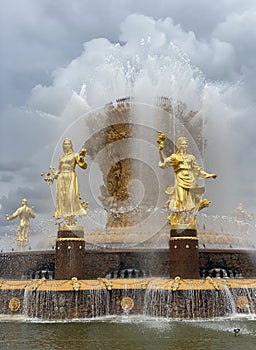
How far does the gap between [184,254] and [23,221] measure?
10.6 meters

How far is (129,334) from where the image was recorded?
8.60 meters

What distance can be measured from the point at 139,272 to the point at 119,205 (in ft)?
19.8

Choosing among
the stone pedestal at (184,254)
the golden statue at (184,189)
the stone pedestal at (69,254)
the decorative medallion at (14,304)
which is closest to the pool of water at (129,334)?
the decorative medallion at (14,304)

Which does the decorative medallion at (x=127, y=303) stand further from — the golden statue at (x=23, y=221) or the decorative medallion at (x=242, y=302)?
the golden statue at (x=23, y=221)

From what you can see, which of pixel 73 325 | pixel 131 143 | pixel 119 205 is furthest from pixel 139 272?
pixel 131 143

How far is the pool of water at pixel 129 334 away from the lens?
7.50 metres

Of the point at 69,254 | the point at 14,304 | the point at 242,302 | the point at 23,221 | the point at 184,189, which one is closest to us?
the point at 242,302

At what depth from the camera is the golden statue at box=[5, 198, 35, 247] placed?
20.6 m

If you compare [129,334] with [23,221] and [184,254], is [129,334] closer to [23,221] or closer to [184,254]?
[184,254]

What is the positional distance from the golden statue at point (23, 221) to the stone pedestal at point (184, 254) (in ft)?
32.8

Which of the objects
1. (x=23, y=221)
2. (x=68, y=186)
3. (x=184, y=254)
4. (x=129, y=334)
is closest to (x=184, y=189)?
(x=184, y=254)

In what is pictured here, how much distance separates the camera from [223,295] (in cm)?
1116

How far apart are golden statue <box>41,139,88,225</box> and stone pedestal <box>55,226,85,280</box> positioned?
0.37 metres

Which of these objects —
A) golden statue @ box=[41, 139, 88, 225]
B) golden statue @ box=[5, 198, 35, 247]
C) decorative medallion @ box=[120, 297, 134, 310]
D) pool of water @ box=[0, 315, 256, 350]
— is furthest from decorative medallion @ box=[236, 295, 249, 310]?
golden statue @ box=[5, 198, 35, 247]
